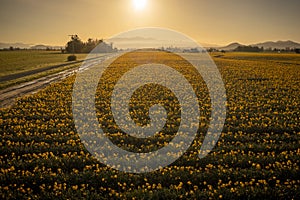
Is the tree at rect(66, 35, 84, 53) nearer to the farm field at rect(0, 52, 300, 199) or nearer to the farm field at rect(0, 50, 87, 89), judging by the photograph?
the farm field at rect(0, 50, 87, 89)

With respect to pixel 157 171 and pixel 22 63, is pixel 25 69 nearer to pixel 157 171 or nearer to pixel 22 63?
pixel 22 63

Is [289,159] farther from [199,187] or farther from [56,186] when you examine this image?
[56,186]

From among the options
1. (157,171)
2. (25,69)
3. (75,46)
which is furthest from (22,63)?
(75,46)

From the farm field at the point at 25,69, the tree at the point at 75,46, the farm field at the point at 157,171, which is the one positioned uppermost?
the tree at the point at 75,46

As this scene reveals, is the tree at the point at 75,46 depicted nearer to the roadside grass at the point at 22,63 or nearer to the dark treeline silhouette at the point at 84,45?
the dark treeline silhouette at the point at 84,45

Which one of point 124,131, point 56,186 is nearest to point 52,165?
point 56,186

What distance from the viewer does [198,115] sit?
455 inches

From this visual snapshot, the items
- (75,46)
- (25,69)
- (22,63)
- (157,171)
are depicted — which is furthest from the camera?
(75,46)

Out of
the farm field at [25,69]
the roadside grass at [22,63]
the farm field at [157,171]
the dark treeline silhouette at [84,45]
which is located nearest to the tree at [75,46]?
the dark treeline silhouette at [84,45]

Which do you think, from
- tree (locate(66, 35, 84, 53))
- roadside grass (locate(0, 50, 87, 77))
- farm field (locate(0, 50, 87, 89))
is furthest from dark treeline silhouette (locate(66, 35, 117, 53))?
farm field (locate(0, 50, 87, 89))

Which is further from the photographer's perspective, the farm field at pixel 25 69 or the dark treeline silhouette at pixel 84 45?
the dark treeline silhouette at pixel 84 45

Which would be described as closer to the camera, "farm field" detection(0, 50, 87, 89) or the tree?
"farm field" detection(0, 50, 87, 89)

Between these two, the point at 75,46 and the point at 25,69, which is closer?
the point at 25,69

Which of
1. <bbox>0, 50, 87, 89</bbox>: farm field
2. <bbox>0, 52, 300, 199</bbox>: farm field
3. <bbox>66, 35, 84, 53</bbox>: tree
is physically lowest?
<bbox>0, 52, 300, 199</bbox>: farm field
